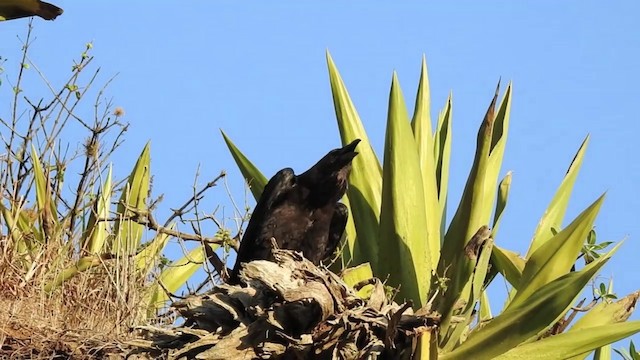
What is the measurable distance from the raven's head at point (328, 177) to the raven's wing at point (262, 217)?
0.40 feet

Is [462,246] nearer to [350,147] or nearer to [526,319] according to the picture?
[526,319]

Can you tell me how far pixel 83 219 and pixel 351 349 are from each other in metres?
2.88

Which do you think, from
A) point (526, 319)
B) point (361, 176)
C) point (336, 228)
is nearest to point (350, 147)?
point (361, 176)

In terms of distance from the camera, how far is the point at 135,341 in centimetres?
519

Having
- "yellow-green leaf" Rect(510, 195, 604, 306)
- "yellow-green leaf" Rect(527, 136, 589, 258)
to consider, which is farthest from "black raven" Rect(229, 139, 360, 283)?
"yellow-green leaf" Rect(510, 195, 604, 306)

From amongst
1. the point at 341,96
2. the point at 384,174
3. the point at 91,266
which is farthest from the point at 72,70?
the point at 384,174

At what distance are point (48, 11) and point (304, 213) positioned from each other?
1.97 m

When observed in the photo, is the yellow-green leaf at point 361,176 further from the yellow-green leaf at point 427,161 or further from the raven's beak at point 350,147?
the yellow-green leaf at point 427,161

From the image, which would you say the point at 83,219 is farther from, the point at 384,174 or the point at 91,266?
the point at 384,174

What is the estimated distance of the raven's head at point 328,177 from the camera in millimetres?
6734

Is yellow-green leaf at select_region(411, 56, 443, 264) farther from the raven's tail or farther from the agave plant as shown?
the raven's tail

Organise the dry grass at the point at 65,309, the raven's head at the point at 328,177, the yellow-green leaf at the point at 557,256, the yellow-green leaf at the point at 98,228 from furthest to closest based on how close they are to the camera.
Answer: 1. the yellow-green leaf at the point at 98,228
2. the raven's head at the point at 328,177
3. the dry grass at the point at 65,309
4. the yellow-green leaf at the point at 557,256

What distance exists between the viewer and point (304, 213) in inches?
275

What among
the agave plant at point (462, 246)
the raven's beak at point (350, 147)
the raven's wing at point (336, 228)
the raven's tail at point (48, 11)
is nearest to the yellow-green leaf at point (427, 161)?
the agave plant at point (462, 246)
